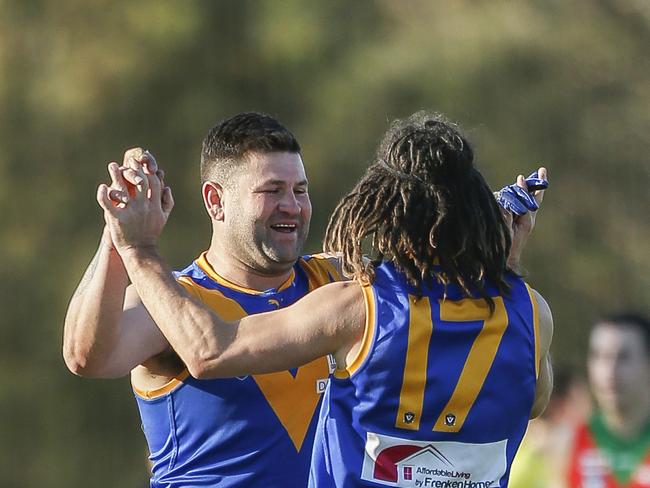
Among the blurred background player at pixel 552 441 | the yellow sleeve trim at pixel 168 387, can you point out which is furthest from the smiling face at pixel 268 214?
the blurred background player at pixel 552 441

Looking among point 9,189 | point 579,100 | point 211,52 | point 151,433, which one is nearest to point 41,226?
point 9,189

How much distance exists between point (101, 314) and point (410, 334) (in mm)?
1128

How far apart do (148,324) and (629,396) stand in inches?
107

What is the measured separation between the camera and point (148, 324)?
407 centimetres

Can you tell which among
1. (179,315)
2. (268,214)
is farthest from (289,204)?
(179,315)

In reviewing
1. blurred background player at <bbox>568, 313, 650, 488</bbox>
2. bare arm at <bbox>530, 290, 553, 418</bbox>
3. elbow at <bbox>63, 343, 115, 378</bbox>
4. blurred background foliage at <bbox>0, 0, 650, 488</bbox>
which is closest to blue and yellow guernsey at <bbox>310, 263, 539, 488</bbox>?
bare arm at <bbox>530, 290, 553, 418</bbox>

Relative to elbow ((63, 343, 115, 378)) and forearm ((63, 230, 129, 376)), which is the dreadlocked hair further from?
elbow ((63, 343, 115, 378))

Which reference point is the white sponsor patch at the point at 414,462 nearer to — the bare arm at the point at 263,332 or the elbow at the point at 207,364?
the bare arm at the point at 263,332

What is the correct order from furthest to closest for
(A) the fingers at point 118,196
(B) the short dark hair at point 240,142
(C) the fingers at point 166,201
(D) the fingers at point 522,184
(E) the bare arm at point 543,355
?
(B) the short dark hair at point 240,142 < (D) the fingers at point 522,184 < (C) the fingers at point 166,201 < (A) the fingers at point 118,196 < (E) the bare arm at point 543,355

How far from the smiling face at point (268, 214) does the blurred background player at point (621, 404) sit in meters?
2.07

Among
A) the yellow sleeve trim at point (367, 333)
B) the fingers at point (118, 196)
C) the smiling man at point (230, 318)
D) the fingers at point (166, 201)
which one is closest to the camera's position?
the yellow sleeve trim at point (367, 333)

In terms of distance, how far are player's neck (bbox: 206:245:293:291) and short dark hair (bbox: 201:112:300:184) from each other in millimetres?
307

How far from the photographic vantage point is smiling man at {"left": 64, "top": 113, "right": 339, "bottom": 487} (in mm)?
4035

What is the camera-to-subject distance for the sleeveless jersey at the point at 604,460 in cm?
594
